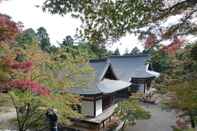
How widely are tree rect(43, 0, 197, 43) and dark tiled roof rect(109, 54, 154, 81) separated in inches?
730

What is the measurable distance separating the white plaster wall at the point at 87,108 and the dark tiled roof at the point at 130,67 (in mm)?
9466

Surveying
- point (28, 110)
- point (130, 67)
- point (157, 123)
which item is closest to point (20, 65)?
point (28, 110)

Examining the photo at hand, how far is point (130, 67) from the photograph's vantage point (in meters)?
24.5

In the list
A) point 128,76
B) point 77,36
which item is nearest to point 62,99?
point 77,36

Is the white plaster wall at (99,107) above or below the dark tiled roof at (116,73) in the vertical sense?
below

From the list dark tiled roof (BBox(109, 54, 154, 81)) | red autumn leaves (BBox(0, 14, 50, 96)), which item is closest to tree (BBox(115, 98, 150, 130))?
red autumn leaves (BBox(0, 14, 50, 96))

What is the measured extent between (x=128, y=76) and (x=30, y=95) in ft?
48.2

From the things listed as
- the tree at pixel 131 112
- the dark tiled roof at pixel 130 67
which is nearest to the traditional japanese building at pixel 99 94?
the dark tiled roof at pixel 130 67

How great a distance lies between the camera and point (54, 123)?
327 cm

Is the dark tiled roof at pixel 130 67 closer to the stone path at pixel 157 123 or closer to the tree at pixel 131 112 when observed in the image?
the stone path at pixel 157 123

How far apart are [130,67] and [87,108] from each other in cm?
1283

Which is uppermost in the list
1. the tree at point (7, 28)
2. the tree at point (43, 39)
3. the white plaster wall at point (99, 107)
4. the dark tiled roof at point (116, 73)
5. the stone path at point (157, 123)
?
the tree at point (43, 39)

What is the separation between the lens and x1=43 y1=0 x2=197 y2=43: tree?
263 centimetres

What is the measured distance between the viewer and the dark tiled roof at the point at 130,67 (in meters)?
22.8
